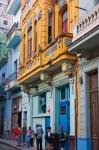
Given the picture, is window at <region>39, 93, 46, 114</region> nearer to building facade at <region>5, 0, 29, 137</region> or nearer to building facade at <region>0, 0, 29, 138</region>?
building facade at <region>0, 0, 29, 138</region>

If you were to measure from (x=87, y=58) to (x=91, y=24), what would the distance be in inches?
76.2

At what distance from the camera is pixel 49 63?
A: 704 inches

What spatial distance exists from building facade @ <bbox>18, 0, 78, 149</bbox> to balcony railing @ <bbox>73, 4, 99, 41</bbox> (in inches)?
66.0

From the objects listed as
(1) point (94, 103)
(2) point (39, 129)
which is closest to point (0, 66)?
(2) point (39, 129)

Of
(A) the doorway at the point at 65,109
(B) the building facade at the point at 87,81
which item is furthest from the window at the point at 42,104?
(B) the building facade at the point at 87,81

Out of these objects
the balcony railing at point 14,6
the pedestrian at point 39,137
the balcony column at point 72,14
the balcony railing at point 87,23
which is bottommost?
the pedestrian at point 39,137

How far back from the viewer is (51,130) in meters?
19.2

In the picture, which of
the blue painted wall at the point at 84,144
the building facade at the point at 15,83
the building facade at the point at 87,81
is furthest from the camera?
the building facade at the point at 15,83

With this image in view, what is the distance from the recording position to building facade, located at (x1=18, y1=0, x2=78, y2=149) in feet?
55.1

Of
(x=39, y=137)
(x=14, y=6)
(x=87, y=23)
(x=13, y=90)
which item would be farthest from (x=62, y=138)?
(x=14, y=6)

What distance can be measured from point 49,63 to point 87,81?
3119mm

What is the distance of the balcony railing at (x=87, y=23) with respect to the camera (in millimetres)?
13266

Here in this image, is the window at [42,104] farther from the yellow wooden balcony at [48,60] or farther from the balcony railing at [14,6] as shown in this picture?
the balcony railing at [14,6]

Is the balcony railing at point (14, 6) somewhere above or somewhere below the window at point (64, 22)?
above
